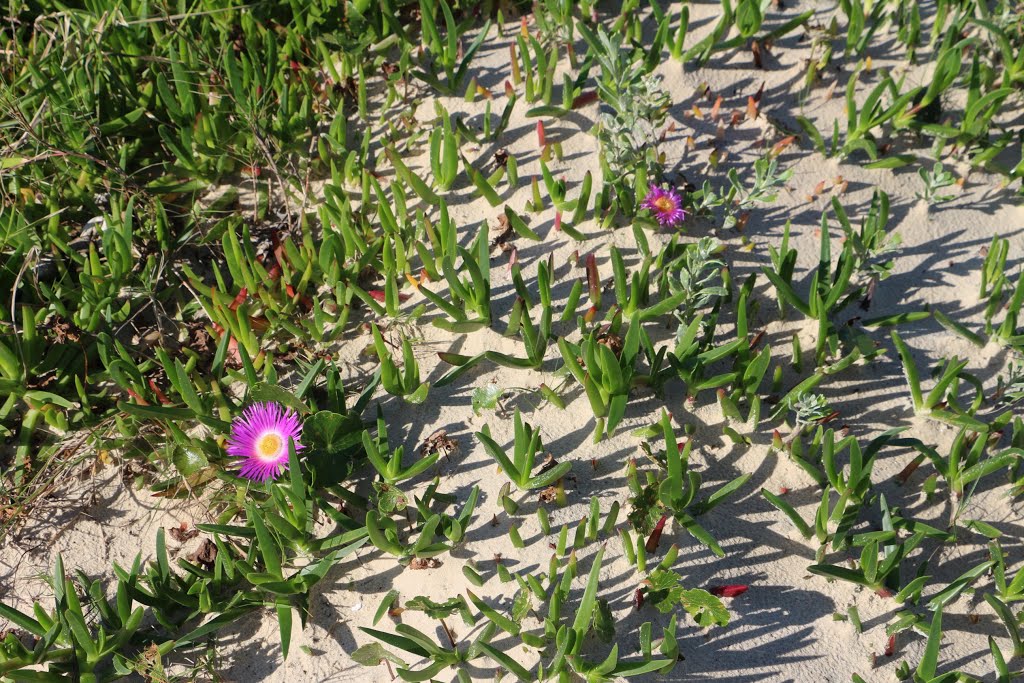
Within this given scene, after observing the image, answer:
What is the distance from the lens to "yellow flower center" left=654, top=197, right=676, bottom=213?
2.63 metres

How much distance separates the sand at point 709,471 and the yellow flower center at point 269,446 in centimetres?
23

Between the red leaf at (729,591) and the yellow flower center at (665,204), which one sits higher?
the yellow flower center at (665,204)

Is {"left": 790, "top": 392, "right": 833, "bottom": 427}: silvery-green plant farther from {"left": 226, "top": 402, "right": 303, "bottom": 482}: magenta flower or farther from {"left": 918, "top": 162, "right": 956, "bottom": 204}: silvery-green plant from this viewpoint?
{"left": 226, "top": 402, "right": 303, "bottom": 482}: magenta flower

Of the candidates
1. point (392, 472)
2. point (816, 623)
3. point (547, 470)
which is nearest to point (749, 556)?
point (816, 623)

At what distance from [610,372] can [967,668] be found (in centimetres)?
108

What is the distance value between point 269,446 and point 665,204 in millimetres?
1326

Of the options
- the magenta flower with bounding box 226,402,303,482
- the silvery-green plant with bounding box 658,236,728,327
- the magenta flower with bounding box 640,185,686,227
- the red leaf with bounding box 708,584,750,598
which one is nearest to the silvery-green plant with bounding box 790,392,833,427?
the silvery-green plant with bounding box 658,236,728,327

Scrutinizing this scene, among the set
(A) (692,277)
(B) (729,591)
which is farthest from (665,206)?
(B) (729,591)

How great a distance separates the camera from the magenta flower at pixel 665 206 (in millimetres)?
2613

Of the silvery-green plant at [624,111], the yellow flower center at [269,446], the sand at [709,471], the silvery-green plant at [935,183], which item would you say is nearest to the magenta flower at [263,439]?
the yellow flower center at [269,446]

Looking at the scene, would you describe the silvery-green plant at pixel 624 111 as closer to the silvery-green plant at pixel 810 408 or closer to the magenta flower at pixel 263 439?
the silvery-green plant at pixel 810 408

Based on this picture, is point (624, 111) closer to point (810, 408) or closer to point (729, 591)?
point (810, 408)

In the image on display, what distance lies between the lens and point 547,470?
2.29 m

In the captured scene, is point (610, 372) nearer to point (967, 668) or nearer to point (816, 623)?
point (816, 623)
